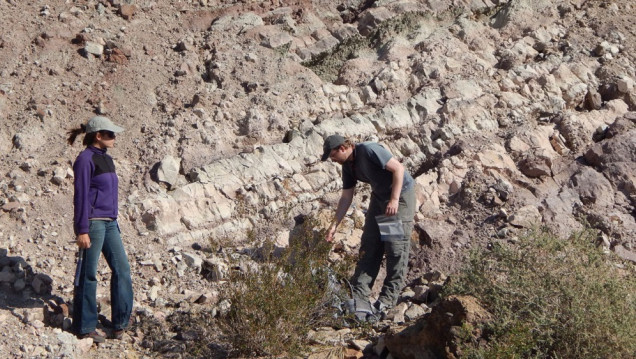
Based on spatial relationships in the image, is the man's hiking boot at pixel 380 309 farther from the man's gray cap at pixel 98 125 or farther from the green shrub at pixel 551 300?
the man's gray cap at pixel 98 125

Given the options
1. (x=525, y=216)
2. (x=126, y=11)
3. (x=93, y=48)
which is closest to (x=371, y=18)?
(x=126, y=11)

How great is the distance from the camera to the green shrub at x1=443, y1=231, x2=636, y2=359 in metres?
3.92

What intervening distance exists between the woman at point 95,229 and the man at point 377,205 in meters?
1.52

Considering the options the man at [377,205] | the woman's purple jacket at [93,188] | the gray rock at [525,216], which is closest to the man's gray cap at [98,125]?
the woman's purple jacket at [93,188]

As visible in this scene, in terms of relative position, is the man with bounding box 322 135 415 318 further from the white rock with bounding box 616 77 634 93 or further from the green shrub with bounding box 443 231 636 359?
the white rock with bounding box 616 77 634 93

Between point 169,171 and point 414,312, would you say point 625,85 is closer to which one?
point 414,312

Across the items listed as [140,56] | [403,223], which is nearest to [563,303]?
[403,223]

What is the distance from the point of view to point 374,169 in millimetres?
5199

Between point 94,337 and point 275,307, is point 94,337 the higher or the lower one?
the lower one

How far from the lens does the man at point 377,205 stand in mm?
5113

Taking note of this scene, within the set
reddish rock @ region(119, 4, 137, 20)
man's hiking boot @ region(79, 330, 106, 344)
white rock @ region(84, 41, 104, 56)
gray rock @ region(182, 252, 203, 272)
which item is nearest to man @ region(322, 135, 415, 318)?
gray rock @ region(182, 252, 203, 272)

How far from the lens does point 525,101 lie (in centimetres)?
770

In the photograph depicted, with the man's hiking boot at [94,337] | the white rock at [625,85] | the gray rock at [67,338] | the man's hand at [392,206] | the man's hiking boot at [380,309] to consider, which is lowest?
the man's hiking boot at [380,309]

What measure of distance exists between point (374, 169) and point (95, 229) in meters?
2.01
